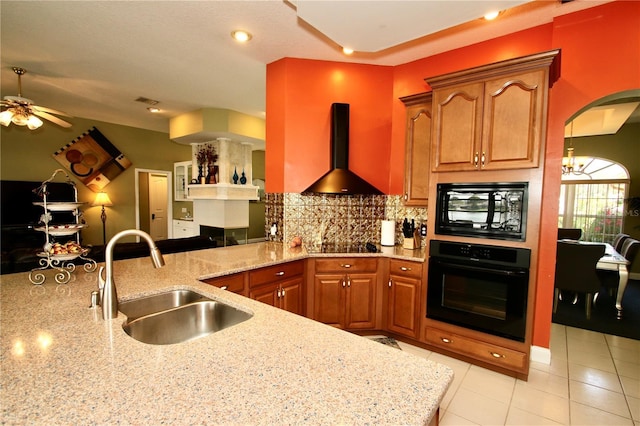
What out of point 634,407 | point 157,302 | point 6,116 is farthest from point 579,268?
point 6,116

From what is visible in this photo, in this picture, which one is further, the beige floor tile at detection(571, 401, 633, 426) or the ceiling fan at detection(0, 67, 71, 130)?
the ceiling fan at detection(0, 67, 71, 130)

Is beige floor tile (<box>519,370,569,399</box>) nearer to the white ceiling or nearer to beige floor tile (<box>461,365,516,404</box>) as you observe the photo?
beige floor tile (<box>461,365,516,404</box>)

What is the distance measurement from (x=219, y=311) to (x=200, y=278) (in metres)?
0.53

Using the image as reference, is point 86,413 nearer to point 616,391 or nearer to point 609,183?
point 616,391

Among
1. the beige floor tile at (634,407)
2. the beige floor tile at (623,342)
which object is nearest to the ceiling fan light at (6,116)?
the beige floor tile at (634,407)

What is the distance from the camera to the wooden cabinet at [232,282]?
2.08m

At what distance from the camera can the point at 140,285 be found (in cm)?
168

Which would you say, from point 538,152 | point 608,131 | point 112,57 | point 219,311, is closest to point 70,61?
point 112,57

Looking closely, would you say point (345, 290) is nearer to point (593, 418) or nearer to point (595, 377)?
point (593, 418)

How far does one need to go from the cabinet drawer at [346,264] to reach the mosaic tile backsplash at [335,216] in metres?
0.52

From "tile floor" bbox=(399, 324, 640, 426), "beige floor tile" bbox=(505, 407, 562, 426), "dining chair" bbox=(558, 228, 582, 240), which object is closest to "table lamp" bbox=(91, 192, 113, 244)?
"tile floor" bbox=(399, 324, 640, 426)

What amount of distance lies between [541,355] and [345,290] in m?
1.79

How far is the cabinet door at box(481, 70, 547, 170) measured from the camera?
2197mm

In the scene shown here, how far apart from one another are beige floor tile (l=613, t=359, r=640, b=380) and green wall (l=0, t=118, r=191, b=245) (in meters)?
8.00
